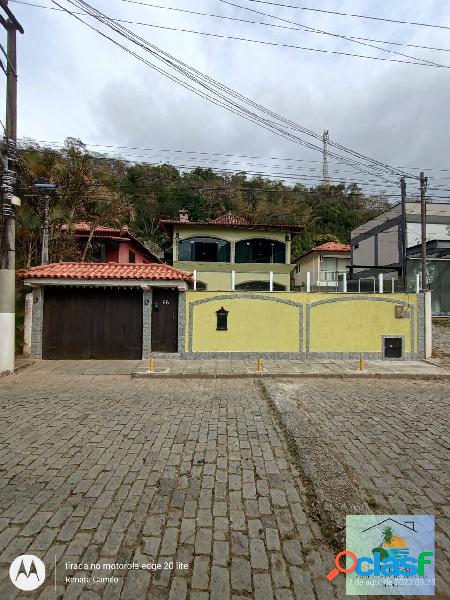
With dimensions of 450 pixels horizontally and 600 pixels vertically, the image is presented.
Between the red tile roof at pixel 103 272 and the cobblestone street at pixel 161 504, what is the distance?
5.88 metres

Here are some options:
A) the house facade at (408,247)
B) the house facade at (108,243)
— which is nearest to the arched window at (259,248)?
the house facade at (408,247)

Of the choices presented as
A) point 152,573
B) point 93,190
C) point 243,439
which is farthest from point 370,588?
point 93,190

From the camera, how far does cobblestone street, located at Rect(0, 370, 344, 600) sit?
Result: 2271 millimetres

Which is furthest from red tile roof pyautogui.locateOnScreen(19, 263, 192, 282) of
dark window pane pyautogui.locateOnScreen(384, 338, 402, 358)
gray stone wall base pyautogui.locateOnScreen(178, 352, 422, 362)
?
dark window pane pyautogui.locateOnScreen(384, 338, 402, 358)

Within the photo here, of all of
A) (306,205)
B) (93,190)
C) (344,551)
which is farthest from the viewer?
(306,205)

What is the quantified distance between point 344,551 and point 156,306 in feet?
32.4

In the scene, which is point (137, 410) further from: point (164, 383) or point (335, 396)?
point (335, 396)

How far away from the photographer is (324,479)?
3.61 meters

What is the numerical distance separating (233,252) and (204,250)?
2101mm

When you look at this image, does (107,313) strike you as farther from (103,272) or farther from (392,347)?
(392,347)

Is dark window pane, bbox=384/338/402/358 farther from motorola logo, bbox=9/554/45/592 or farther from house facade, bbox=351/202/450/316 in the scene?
motorola logo, bbox=9/554/45/592

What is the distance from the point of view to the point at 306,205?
40.5 meters

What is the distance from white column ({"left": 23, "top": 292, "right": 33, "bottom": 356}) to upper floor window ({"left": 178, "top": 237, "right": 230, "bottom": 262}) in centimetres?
1293

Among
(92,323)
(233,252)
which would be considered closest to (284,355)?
(92,323)
